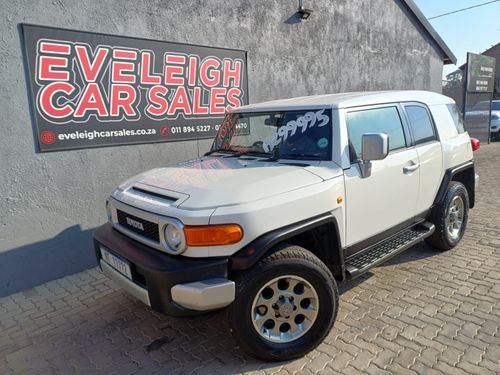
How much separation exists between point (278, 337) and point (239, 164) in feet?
4.86

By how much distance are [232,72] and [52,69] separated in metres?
2.72

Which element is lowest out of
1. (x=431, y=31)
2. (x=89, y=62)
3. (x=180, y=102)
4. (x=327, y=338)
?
(x=327, y=338)

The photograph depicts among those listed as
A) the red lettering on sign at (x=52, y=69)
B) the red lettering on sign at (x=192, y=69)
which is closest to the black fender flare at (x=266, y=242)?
the red lettering on sign at (x=52, y=69)

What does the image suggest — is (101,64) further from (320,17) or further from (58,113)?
(320,17)

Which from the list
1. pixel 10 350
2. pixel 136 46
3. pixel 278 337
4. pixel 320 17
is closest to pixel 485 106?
pixel 320 17

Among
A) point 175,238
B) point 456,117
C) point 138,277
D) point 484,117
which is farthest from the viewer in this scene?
point 484,117

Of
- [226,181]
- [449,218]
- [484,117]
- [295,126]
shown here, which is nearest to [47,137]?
[226,181]

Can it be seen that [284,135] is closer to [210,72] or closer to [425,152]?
[425,152]

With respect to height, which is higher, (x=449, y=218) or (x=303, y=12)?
(x=303, y=12)

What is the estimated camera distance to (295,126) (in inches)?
135

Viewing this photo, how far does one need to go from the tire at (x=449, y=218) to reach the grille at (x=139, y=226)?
325 cm

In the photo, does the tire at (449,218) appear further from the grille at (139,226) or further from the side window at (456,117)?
the grille at (139,226)

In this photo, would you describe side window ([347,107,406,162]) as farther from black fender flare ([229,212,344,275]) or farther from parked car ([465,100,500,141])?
parked car ([465,100,500,141])

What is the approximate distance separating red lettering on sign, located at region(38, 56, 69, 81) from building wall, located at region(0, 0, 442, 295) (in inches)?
7.7
